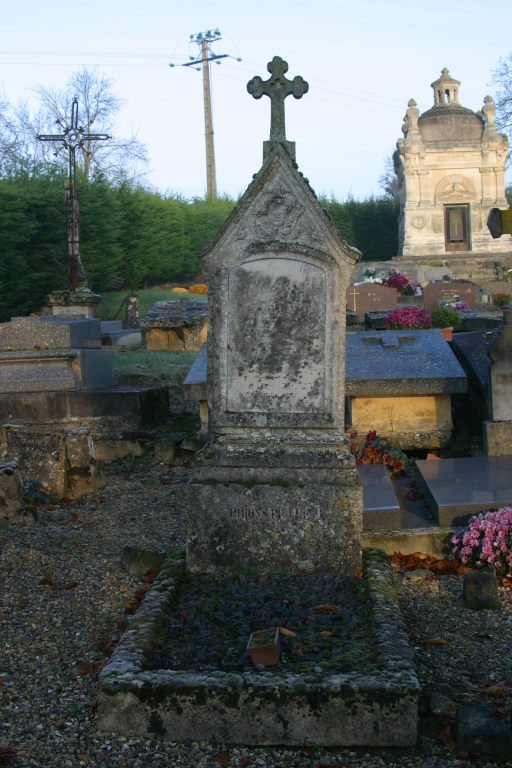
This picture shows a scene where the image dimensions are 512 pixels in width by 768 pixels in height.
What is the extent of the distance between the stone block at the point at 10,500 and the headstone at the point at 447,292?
12204 mm

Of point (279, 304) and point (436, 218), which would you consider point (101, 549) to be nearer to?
point (279, 304)

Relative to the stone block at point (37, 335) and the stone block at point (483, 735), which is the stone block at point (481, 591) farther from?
the stone block at point (37, 335)

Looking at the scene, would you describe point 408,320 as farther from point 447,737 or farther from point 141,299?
point 141,299

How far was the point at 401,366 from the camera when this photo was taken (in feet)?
22.3

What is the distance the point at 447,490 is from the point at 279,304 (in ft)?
5.98

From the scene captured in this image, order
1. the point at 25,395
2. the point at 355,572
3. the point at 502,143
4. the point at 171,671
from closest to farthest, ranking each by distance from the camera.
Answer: the point at 171,671
the point at 355,572
the point at 25,395
the point at 502,143

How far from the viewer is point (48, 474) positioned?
624 cm

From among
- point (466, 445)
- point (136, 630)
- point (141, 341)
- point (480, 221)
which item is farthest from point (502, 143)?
point (136, 630)

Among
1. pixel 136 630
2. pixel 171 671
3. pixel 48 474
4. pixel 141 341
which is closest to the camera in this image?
pixel 171 671

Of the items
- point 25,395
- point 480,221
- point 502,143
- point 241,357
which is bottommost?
point 25,395

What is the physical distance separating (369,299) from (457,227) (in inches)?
663

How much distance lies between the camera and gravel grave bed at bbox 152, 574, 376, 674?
295 cm

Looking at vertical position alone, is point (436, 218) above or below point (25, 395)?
above

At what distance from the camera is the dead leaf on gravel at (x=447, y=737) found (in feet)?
8.60
